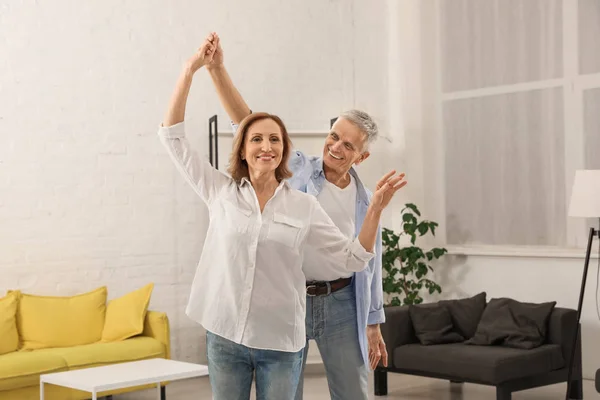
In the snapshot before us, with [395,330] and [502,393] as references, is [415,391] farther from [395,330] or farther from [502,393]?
[502,393]

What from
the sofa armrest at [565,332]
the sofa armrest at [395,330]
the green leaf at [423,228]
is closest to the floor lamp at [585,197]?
the sofa armrest at [565,332]

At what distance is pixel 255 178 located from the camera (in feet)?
8.66

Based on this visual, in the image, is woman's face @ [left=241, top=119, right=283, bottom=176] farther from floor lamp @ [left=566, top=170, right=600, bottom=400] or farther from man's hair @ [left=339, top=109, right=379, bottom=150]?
floor lamp @ [left=566, top=170, right=600, bottom=400]

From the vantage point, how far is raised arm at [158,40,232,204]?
259 cm

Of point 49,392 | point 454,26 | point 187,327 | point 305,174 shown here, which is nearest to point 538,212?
point 454,26

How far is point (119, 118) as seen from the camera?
679 centimetres

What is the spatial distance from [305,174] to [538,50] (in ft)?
14.7

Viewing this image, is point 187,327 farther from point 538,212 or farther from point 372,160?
point 538,212

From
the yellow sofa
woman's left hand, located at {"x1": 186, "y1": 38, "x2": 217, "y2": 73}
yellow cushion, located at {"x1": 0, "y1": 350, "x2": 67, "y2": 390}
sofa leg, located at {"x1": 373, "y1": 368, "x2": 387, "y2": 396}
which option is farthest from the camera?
sofa leg, located at {"x1": 373, "y1": 368, "x2": 387, "y2": 396}

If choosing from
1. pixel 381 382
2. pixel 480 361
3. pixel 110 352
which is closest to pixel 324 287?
pixel 480 361

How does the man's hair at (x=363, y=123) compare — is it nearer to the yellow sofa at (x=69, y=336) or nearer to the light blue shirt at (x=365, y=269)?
the light blue shirt at (x=365, y=269)

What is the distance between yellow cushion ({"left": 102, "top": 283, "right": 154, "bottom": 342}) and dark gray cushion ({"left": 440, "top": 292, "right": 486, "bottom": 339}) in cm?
216

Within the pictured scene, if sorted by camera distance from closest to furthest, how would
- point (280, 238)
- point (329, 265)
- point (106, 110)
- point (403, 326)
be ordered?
point (280, 238) < point (329, 265) < point (403, 326) < point (106, 110)

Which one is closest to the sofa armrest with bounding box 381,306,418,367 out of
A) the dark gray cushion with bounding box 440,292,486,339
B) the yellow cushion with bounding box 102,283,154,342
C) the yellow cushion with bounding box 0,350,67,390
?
the dark gray cushion with bounding box 440,292,486,339
